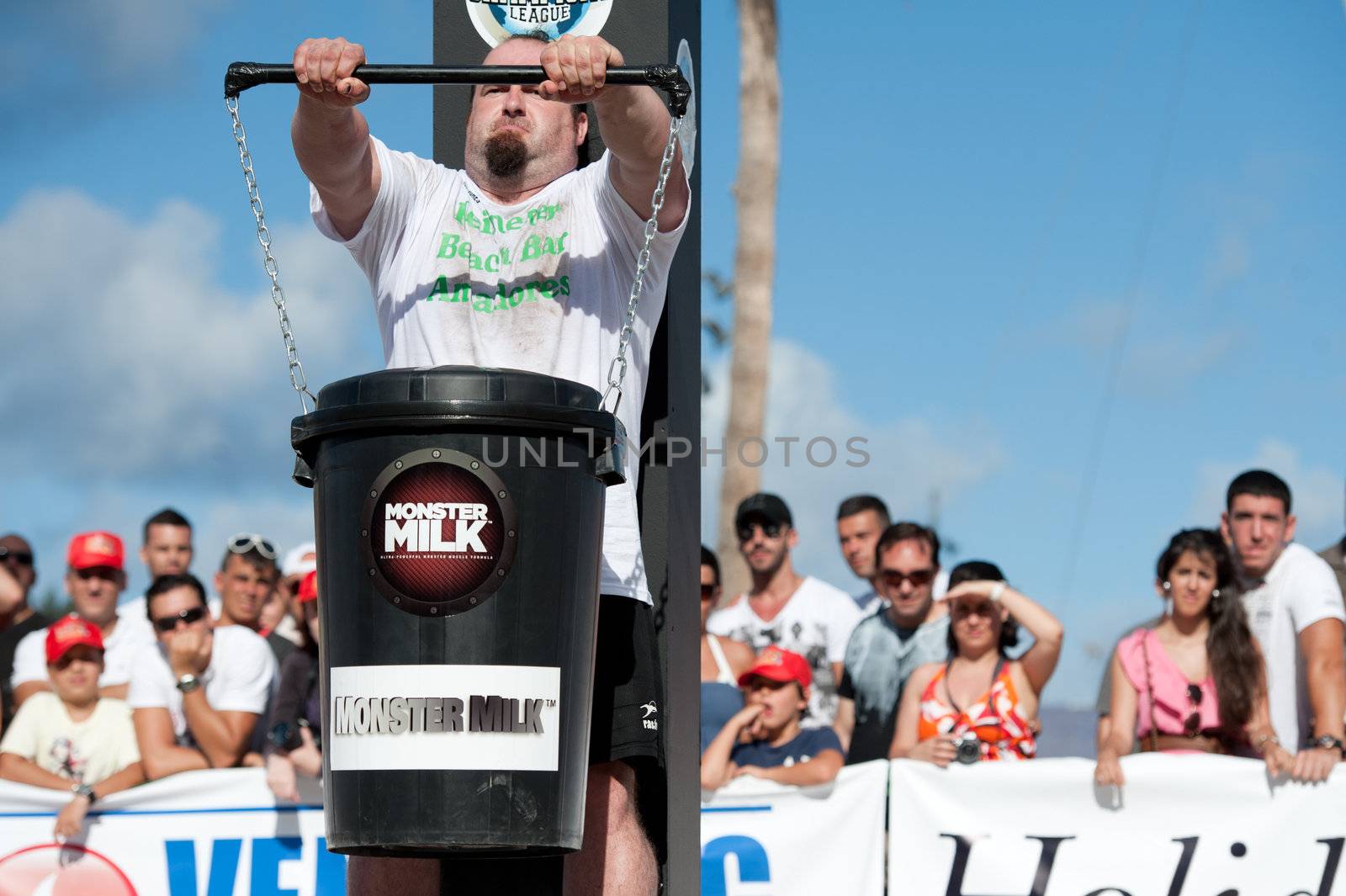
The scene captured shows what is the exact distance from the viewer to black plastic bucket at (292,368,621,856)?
7.70 ft

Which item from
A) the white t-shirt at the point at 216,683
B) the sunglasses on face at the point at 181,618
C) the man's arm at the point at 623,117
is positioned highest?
the man's arm at the point at 623,117

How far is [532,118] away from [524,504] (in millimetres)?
1020

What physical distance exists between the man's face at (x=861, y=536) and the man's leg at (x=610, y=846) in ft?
13.2

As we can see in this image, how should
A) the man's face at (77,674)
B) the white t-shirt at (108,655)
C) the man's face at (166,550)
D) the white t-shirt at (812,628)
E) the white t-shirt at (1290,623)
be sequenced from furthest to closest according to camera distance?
1. the man's face at (166,550)
2. the white t-shirt at (108,655)
3. the white t-shirt at (812,628)
4. the man's face at (77,674)
5. the white t-shirt at (1290,623)

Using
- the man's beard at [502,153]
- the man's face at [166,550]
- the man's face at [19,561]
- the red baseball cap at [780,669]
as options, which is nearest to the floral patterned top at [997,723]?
the red baseball cap at [780,669]

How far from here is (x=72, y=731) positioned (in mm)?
5949

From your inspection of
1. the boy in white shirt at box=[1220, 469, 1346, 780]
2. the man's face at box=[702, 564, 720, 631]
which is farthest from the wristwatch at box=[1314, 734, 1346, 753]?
the man's face at box=[702, 564, 720, 631]

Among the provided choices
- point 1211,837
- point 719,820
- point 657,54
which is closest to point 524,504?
point 657,54

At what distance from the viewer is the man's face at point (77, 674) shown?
6.02 metres

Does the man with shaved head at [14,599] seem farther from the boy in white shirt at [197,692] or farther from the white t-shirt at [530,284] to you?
the white t-shirt at [530,284]

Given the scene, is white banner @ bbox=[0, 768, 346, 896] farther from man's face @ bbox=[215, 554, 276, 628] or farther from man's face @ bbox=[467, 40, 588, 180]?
man's face @ bbox=[467, 40, 588, 180]

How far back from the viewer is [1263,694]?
5082 mm

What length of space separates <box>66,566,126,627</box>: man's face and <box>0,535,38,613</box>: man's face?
38 centimetres

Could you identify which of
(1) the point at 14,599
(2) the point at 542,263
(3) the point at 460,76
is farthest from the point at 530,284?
(1) the point at 14,599
